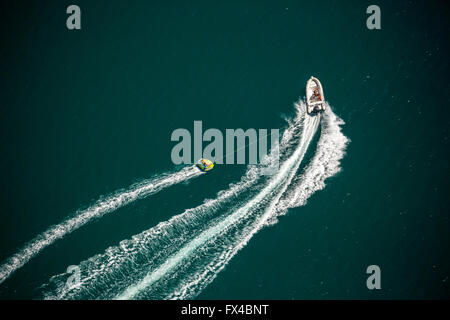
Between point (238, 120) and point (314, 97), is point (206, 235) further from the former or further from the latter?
point (314, 97)

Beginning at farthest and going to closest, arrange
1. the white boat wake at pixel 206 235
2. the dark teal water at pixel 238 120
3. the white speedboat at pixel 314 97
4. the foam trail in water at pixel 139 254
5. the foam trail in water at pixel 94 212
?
1. the white speedboat at pixel 314 97
2. the dark teal water at pixel 238 120
3. the foam trail in water at pixel 94 212
4. the white boat wake at pixel 206 235
5. the foam trail in water at pixel 139 254

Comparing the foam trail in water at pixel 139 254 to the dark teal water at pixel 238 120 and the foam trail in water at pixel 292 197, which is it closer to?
the dark teal water at pixel 238 120

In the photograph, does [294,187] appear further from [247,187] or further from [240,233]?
[240,233]

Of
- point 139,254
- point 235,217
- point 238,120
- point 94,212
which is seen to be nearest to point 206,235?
point 235,217

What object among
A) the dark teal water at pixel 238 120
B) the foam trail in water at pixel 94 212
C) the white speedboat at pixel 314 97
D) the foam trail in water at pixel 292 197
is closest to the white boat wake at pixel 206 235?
the foam trail in water at pixel 292 197

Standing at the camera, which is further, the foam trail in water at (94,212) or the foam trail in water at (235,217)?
the foam trail in water at (94,212)

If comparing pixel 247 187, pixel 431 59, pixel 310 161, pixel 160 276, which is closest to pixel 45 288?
→ pixel 160 276

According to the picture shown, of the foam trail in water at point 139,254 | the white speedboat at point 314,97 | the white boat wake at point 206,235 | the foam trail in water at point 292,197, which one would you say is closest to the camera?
the foam trail in water at point 139,254

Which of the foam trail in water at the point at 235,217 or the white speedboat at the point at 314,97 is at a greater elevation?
the white speedboat at the point at 314,97
